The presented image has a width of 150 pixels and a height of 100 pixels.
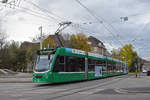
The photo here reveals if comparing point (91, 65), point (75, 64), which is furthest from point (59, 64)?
point (91, 65)

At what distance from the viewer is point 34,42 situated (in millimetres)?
Result: 56406

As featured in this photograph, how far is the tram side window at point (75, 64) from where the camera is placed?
19.9 meters

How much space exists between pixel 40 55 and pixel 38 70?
5.13 ft

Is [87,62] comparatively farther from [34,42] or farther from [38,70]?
[34,42]

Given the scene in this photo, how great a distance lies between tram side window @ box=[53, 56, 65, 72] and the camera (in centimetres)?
1839

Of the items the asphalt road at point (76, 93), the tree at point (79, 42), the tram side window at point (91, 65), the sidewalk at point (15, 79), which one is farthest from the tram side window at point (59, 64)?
the tree at point (79, 42)

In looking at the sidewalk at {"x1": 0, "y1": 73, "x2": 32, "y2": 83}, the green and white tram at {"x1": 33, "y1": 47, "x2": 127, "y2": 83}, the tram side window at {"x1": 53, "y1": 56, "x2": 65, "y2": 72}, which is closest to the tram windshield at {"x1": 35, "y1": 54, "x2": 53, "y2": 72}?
the green and white tram at {"x1": 33, "y1": 47, "x2": 127, "y2": 83}

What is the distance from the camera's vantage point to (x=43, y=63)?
18.4 m

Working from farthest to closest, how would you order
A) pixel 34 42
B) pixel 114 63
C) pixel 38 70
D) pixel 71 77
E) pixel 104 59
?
1. pixel 34 42
2. pixel 114 63
3. pixel 104 59
4. pixel 71 77
5. pixel 38 70

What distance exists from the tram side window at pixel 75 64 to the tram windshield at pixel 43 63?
2108mm

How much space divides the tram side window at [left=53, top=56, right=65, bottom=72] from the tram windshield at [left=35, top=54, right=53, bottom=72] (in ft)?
1.99

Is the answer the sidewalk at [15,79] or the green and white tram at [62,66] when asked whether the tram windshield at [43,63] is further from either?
the sidewalk at [15,79]

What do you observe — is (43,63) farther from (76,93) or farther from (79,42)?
(79,42)

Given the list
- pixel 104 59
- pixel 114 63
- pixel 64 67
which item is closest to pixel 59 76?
pixel 64 67
